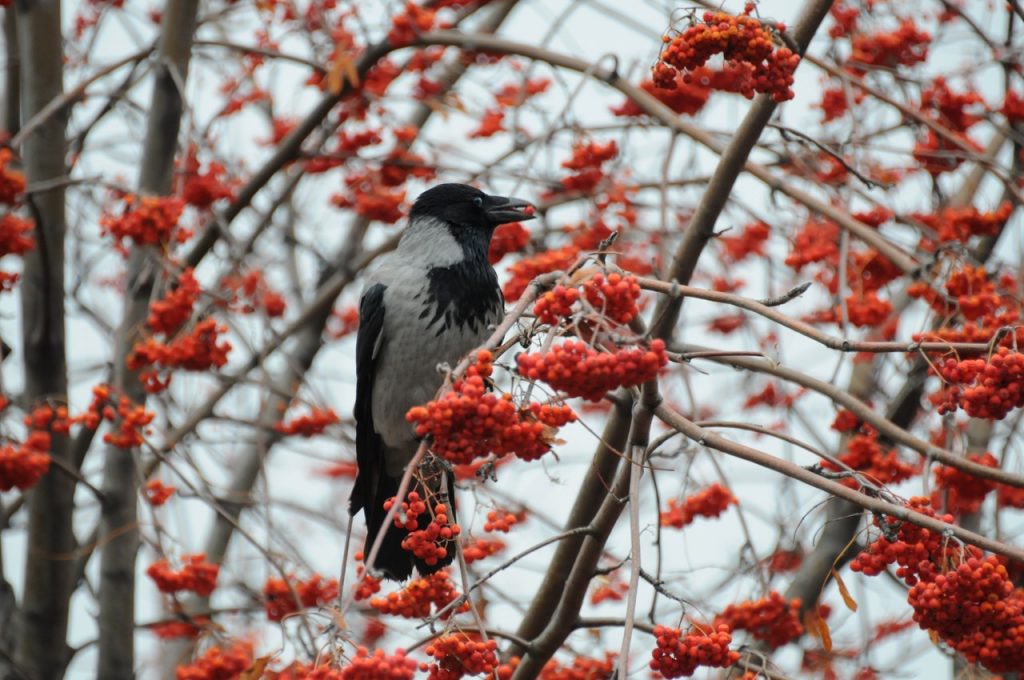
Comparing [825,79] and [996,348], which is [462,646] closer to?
[996,348]

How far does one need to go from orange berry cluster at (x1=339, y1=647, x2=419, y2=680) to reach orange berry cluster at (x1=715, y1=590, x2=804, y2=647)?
1.85 meters

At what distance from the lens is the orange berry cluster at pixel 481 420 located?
240 cm

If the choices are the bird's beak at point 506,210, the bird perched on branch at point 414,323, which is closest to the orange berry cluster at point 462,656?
the bird perched on branch at point 414,323

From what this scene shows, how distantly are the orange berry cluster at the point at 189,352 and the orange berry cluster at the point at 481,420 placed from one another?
193 centimetres

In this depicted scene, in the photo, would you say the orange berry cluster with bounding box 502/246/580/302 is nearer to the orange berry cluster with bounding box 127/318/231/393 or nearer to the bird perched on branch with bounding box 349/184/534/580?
the bird perched on branch with bounding box 349/184/534/580

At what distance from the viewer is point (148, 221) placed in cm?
434

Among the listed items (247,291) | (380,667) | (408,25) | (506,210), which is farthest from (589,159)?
(380,667)

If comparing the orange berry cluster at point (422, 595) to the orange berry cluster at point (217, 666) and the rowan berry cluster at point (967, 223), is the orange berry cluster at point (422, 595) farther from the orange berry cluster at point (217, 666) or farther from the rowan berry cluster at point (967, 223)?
the rowan berry cluster at point (967, 223)

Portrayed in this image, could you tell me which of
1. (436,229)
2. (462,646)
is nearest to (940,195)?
(436,229)

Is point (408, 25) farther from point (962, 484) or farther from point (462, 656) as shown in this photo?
point (462, 656)

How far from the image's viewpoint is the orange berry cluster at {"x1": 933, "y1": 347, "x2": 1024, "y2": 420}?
8.94 feet

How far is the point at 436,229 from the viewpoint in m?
5.07

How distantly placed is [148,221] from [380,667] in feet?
8.49

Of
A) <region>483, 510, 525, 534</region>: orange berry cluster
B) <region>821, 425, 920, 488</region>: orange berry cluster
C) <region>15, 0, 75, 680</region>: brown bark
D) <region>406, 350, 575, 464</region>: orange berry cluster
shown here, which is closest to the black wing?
<region>15, 0, 75, 680</region>: brown bark
